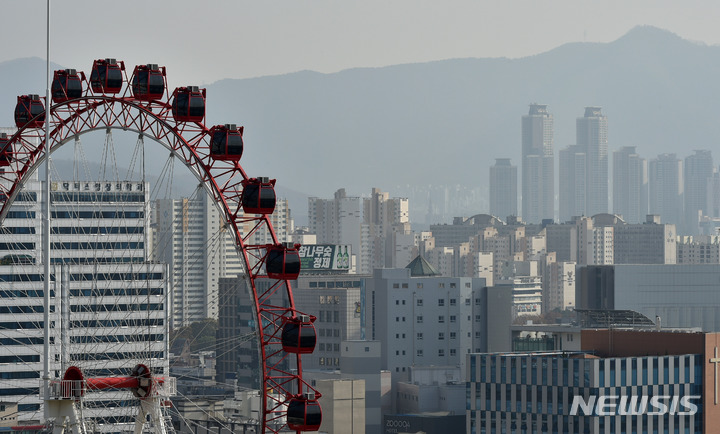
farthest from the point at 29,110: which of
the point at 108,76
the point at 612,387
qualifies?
the point at 612,387

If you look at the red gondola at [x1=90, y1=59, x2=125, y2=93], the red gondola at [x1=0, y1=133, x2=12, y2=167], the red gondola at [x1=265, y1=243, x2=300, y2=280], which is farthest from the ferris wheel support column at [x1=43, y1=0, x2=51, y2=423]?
the red gondola at [x1=265, y1=243, x2=300, y2=280]

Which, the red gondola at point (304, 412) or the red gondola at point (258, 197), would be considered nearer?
the red gondola at point (304, 412)

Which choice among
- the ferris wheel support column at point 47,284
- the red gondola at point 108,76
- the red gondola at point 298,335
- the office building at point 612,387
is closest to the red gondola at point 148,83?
the red gondola at point 108,76

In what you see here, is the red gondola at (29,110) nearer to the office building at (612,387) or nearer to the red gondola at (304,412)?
the red gondola at (304,412)

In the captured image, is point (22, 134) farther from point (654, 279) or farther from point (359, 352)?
point (654, 279)

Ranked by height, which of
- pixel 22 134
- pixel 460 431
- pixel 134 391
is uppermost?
pixel 22 134

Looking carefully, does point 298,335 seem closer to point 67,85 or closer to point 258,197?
point 258,197

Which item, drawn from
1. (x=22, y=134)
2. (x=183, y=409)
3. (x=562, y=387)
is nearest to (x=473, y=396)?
(x=562, y=387)
